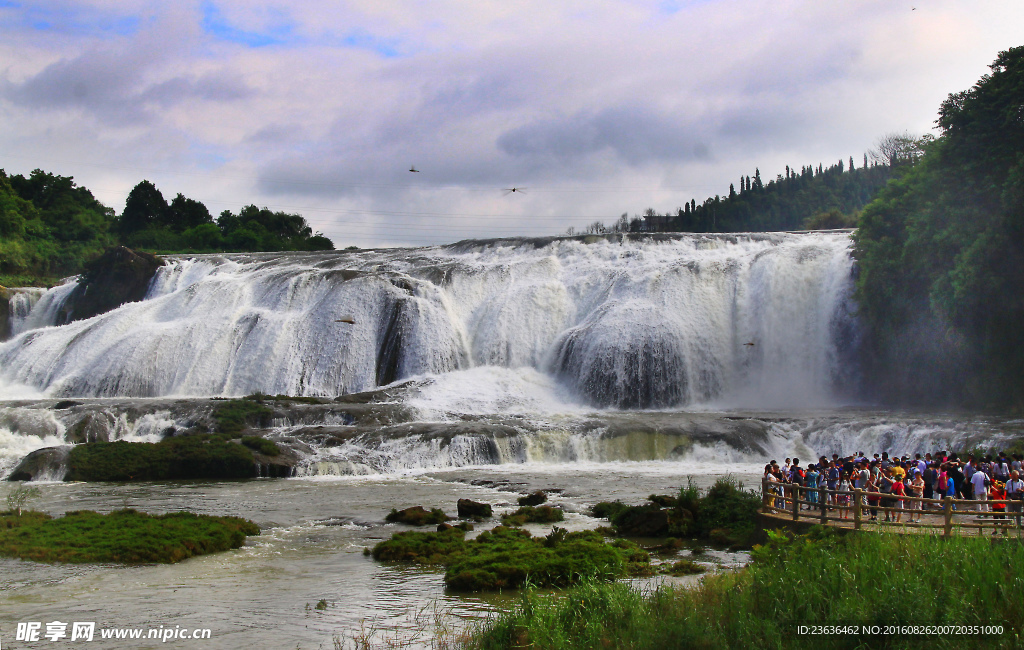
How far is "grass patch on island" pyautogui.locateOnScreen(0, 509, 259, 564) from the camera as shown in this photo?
1580 centimetres

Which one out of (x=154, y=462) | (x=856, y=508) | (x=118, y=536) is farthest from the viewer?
(x=154, y=462)

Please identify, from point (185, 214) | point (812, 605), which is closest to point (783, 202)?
point (185, 214)

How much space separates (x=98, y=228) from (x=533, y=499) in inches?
3137

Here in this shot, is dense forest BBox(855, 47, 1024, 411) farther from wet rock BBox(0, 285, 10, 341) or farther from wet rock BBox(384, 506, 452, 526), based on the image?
wet rock BBox(0, 285, 10, 341)

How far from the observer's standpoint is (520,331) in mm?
43812

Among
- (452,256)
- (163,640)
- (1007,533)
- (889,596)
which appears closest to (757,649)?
(889,596)

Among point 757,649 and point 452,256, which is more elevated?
point 452,256

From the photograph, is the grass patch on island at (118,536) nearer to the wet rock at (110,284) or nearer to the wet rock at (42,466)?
the wet rock at (42,466)

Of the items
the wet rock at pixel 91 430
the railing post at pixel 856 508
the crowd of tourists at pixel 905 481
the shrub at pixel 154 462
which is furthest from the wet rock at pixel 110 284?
the railing post at pixel 856 508

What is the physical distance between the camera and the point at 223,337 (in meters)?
43.2

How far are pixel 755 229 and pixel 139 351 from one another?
77.5 m

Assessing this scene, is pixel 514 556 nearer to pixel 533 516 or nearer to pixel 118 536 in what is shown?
pixel 533 516

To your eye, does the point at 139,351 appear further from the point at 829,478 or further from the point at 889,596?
the point at 889,596

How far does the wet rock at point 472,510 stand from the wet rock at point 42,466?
1420 centimetres
